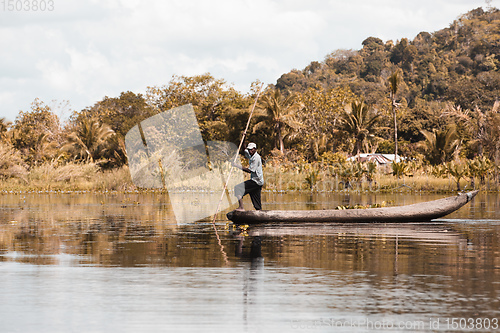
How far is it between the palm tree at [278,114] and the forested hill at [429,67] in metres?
34.7

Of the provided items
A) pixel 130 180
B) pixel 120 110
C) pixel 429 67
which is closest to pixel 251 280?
pixel 130 180

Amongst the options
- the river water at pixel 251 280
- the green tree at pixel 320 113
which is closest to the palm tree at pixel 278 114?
the green tree at pixel 320 113

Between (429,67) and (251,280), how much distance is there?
11568 cm

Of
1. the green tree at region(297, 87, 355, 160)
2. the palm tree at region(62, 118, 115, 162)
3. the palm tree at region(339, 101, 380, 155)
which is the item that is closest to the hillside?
the green tree at region(297, 87, 355, 160)

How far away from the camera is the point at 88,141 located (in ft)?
190

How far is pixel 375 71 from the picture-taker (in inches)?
5177

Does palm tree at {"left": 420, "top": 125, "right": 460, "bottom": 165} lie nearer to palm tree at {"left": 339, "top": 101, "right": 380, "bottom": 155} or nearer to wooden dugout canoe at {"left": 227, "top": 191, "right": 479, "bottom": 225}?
palm tree at {"left": 339, "top": 101, "right": 380, "bottom": 155}

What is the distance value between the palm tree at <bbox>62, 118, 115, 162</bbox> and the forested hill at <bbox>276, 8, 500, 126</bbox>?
4329 cm

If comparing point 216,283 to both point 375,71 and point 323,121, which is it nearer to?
point 323,121

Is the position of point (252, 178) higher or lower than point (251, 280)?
higher

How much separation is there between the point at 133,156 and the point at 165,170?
5337 millimetres

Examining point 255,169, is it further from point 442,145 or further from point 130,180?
point 442,145

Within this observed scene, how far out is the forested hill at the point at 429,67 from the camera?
8988 cm

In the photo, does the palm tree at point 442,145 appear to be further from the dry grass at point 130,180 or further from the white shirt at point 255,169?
the white shirt at point 255,169
